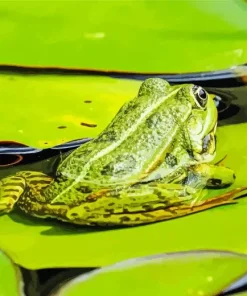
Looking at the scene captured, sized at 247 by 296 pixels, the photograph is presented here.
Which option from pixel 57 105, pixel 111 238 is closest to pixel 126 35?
pixel 57 105

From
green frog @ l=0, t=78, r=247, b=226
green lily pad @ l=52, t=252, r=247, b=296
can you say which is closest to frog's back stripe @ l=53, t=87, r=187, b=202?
green frog @ l=0, t=78, r=247, b=226

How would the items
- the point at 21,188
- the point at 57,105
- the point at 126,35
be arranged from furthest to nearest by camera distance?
the point at 126,35
the point at 57,105
the point at 21,188

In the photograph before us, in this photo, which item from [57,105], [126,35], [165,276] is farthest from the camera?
[126,35]

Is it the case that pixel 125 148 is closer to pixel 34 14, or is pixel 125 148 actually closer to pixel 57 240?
pixel 57 240

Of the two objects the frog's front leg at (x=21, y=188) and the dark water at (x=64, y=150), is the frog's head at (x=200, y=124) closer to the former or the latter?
the dark water at (x=64, y=150)

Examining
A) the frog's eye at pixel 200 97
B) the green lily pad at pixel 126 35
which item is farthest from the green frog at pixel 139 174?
the green lily pad at pixel 126 35

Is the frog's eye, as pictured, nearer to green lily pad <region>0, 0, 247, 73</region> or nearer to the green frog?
the green frog

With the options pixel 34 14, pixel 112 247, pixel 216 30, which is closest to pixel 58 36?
pixel 34 14

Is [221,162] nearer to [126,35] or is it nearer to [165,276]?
[165,276]
